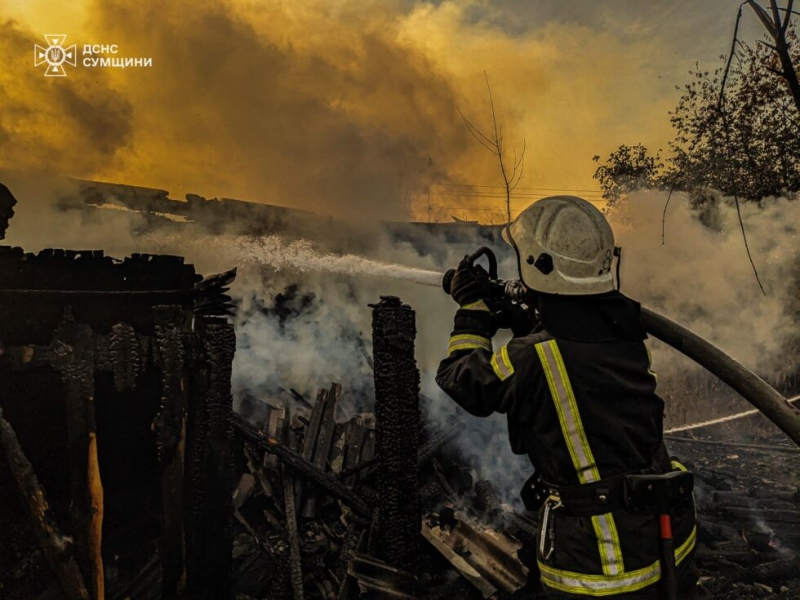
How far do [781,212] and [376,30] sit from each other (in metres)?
9.26

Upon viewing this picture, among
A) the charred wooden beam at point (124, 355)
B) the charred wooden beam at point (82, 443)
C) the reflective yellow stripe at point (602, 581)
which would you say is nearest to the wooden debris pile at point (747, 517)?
the reflective yellow stripe at point (602, 581)

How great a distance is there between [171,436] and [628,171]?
42.8ft

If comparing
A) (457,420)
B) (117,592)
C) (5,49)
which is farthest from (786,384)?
(5,49)

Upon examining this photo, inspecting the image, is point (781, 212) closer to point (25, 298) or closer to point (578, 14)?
point (578, 14)

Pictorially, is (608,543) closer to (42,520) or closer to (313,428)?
(42,520)

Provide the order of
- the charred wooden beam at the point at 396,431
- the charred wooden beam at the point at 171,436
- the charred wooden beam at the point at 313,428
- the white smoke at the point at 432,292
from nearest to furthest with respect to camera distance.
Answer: the charred wooden beam at the point at 171,436
the charred wooden beam at the point at 396,431
the charred wooden beam at the point at 313,428
the white smoke at the point at 432,292

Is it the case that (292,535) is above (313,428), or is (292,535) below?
below

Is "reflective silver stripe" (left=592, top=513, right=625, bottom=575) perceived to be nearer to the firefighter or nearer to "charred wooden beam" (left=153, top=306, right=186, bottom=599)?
the firefighter

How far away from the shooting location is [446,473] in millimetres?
6629

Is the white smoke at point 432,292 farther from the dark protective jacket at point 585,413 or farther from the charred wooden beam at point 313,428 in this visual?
the dark protective jacket at point 585,413

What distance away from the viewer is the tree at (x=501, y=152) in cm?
1129

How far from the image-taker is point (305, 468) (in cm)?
543

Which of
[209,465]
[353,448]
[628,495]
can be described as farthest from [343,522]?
[628,495]

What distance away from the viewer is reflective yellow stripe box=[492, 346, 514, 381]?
2.16 m
